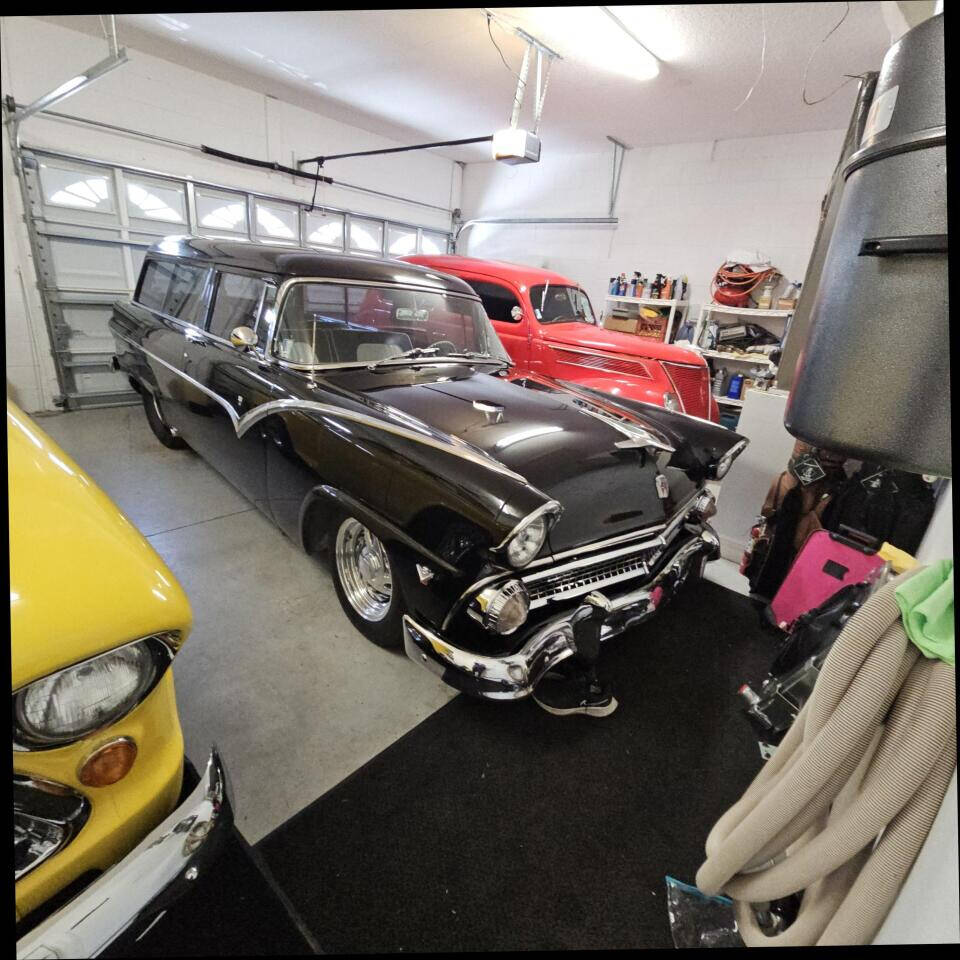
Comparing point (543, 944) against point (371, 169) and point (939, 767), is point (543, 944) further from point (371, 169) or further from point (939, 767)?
point (371, 169)

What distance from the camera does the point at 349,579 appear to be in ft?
7.43

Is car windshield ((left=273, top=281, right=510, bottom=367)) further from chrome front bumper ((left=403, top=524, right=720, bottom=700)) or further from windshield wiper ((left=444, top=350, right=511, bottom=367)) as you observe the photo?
chrome front bumper ((left=403, top=524, right=720, bottom=700))

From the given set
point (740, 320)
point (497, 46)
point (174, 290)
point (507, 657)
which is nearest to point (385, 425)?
point (507, 657)

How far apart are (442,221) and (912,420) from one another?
9.08 meters

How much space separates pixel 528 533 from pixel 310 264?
1.91 metres

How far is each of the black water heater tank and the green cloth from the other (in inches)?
7.5

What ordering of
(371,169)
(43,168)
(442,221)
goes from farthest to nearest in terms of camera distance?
(442,221) → (371,169) → (43,168)

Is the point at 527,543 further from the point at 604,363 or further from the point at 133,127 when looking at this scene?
the point at 133,127

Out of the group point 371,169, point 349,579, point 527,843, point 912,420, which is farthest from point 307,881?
point 371,169

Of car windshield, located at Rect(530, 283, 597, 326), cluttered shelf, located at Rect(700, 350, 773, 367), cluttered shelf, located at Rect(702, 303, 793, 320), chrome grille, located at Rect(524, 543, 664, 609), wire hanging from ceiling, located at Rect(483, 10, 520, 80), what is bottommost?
chrome grille, located at Rect(524, 543, 664, 609)

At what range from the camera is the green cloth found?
796mm

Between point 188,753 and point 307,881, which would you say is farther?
point 188,753

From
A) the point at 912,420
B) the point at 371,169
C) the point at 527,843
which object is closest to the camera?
the point at 912,420

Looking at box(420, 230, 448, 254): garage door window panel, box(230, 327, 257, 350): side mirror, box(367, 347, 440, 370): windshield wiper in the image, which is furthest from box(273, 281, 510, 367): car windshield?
box(420, 230, 448, 254): garage door window panel
